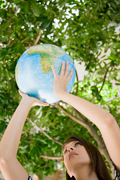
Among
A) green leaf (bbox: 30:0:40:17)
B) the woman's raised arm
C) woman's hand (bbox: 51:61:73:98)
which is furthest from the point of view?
green leaf (bbox: 30:0:40:17)

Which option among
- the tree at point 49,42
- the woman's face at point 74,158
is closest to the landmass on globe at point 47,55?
the tree at point 49,42

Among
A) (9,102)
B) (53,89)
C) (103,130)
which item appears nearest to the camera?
(103,130)

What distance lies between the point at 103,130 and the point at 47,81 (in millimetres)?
345

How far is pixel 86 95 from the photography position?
9.64 ft

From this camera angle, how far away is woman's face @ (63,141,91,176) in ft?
3.35

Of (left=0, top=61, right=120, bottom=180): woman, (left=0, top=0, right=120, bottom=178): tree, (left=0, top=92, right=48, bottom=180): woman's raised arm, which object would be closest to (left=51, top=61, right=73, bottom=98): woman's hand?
(left=0, top=61, right=120, bottom=180): woman

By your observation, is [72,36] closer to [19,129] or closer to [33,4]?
[33,4]

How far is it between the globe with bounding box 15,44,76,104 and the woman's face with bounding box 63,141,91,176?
328 mm

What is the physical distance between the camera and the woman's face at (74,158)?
3.35ft

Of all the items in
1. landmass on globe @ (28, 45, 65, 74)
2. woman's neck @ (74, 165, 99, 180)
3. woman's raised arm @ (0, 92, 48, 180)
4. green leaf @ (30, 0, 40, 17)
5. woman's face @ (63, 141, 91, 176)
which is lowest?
woman's neck @ (74, 165, 99, 180)

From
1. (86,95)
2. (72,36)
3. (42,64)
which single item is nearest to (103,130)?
(42,64)

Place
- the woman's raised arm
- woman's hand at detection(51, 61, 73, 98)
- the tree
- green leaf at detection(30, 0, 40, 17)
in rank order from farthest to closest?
the tree → green leaf at detection(30, 0, 40, 17) → woman's hand at detection(51, 61, 73, 98) → the woman's raised arm

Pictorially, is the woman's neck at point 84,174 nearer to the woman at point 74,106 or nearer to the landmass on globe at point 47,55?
the woman at point 74,106

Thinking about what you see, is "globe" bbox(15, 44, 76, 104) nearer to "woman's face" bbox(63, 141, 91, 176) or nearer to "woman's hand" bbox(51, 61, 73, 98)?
"woman's hand" bbox(51, 61, 73, 98)
